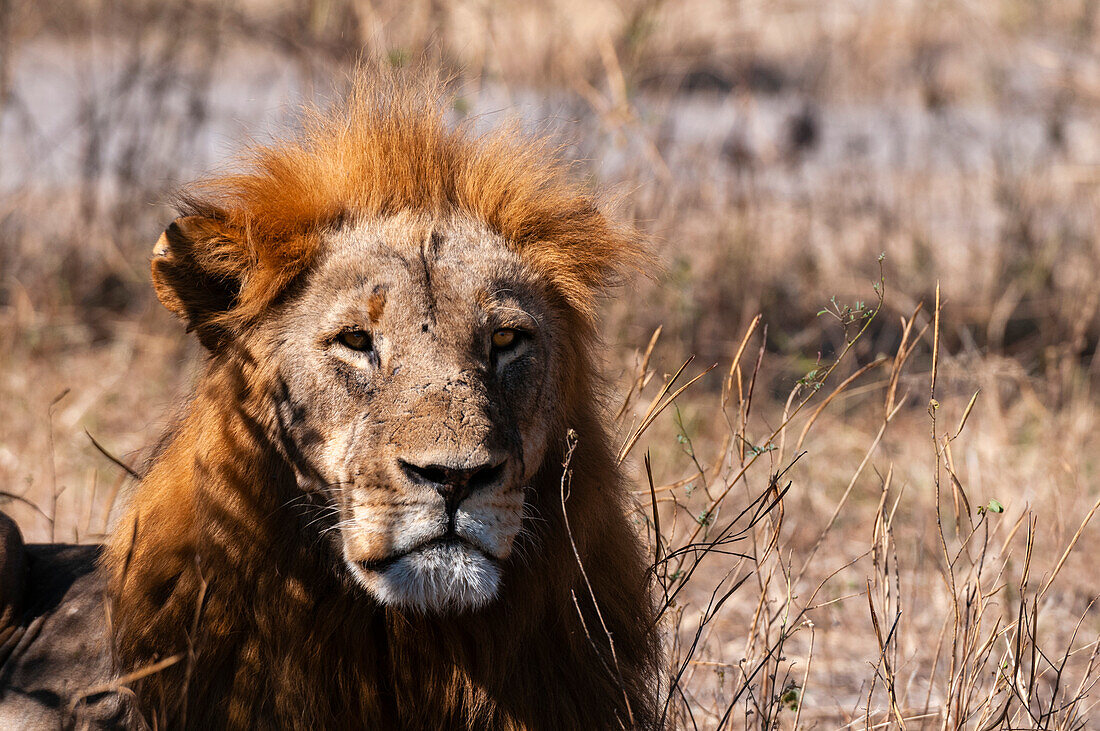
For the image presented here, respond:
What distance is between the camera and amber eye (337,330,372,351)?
7.99ft

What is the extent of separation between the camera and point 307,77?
22.6ft

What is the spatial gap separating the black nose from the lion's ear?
0.65 metres

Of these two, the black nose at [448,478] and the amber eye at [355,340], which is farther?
the amber eye at [355,340]

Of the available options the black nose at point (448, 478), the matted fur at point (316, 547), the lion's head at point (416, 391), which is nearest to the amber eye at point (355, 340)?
the lion's head at point (416, 391)

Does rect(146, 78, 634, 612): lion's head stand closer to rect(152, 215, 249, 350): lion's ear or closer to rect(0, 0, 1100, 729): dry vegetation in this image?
rect(152, 215, 249, 350): lion's ear

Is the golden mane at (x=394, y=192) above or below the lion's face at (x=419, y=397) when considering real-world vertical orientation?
above

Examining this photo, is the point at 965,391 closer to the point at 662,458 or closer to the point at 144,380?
the point at 662,458

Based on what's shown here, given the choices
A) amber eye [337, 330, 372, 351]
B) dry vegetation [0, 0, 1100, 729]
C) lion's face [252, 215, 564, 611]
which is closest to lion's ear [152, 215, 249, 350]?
lion's face [252, 215, 564, 611]

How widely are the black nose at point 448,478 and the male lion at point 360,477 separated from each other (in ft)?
→ 0.04

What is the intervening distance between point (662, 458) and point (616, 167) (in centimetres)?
202

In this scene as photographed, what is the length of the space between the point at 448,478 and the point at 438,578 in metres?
0.19

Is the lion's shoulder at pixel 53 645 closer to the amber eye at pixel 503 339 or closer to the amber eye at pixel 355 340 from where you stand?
the amber eye at pixel 355 340

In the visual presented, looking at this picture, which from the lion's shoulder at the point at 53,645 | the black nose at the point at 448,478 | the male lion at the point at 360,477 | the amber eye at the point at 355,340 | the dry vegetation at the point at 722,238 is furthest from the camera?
the dry vegetation at the point at 722,238

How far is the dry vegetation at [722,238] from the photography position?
5258 mm
